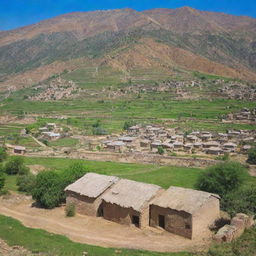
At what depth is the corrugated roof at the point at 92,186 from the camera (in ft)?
84.8

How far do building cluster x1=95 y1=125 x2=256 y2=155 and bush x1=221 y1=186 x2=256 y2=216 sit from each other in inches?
1177

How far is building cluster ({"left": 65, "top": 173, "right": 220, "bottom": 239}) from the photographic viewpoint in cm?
2211

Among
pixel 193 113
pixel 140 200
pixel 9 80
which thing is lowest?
pixel 140 200

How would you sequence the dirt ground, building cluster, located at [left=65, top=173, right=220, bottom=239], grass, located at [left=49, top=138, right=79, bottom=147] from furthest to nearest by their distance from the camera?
grass, located at [left=49, top=138, right=79, bottom=147] < building cluster, located at [left=65, top=173, right=220, bottom=239] < the dirt ground

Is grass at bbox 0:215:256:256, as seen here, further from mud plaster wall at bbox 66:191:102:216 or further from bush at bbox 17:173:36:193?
bush at bbox 17:173:36:193

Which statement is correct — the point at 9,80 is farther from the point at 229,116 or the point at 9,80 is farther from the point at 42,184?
the point at 42,184

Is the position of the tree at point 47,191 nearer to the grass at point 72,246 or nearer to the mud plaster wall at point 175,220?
the grass at point 72,246

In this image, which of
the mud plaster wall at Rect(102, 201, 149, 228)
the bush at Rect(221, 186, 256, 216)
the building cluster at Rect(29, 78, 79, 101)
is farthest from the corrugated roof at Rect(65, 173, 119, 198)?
the building cluster at Rect(29, 78, 79, 101)

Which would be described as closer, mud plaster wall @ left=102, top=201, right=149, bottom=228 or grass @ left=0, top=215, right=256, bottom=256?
grass @ left=0, top=215, right=256, bottom=256

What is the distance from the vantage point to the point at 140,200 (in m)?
23.7

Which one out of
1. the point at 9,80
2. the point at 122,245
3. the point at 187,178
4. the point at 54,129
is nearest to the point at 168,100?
the point at 54,129

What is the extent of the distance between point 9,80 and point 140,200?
175709 mm

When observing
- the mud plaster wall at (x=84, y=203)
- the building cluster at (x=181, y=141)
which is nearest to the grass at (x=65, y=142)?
the building cluster at (x=181, y=141)

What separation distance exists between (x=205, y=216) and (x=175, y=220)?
219cm
